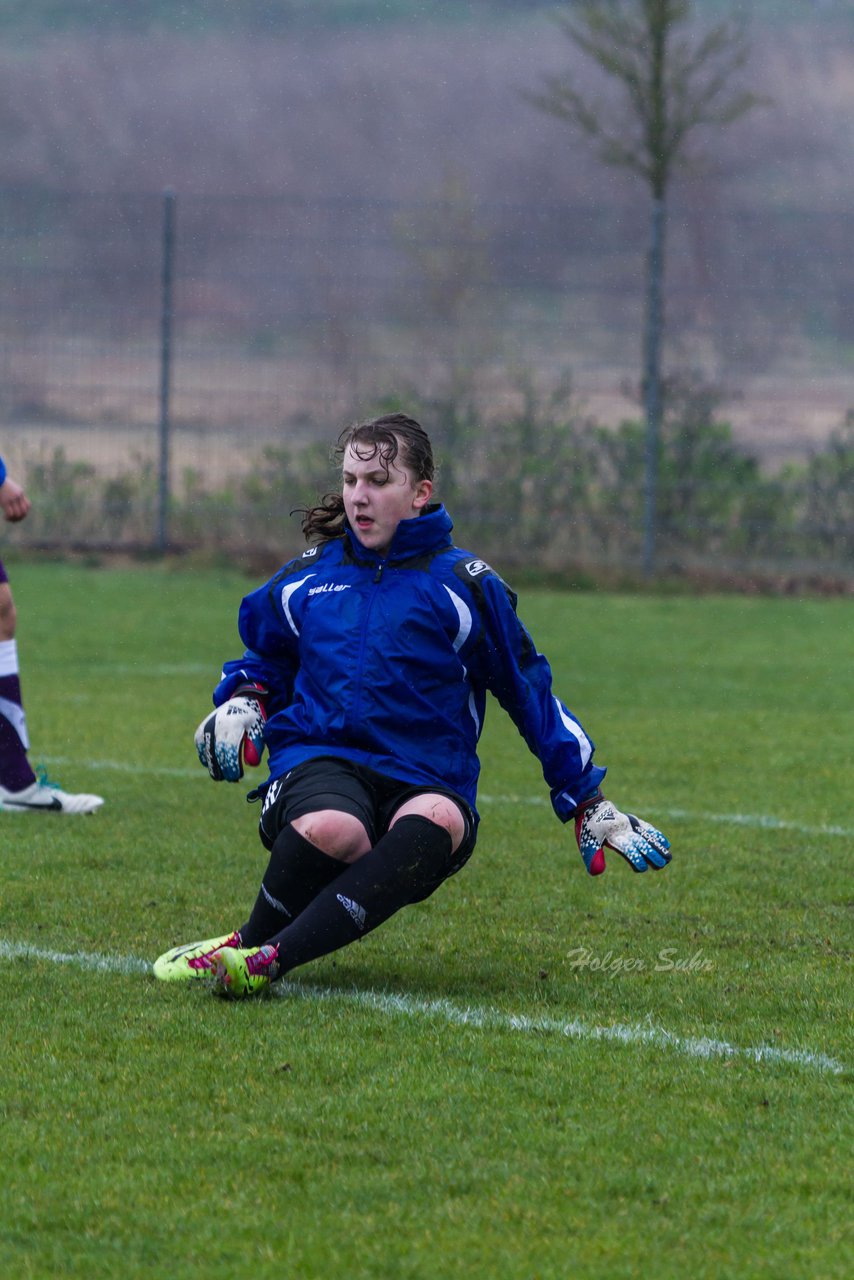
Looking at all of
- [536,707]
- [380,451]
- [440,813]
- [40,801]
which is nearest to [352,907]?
[440,813]

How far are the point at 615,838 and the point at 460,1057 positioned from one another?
734mm

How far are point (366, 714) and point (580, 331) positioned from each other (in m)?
12.8

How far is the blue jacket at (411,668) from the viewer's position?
4352mm

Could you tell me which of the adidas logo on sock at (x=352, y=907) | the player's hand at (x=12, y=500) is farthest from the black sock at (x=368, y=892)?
the player's hand at (x=12, y=500)

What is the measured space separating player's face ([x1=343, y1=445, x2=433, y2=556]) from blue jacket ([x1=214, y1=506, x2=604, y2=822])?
4 centimetres

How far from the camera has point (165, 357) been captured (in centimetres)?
1677

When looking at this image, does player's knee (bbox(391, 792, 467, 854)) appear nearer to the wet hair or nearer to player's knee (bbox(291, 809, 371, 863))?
player's knee (bbox(291, 809, 371, 863))

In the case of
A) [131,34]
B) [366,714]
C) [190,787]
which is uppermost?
[131,34]

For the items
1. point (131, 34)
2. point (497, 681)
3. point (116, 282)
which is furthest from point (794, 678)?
point (131, 34)

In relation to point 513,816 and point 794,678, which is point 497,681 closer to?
point 513,816

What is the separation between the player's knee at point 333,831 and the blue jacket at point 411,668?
0.18m

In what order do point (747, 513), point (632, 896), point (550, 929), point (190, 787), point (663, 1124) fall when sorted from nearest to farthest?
point (663, 1124) → point (550, 929) → point (632, 896) → point (190, 787) → point (747, 513)

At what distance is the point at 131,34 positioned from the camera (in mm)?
75875

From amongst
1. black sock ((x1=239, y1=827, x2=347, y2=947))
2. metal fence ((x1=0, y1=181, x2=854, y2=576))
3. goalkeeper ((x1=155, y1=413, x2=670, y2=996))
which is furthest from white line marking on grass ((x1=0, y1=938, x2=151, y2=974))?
metal fence ((x1=0, y1=181, x2=854, y2=576))
